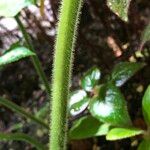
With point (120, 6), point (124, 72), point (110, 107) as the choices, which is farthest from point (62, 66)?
point (124, 72)

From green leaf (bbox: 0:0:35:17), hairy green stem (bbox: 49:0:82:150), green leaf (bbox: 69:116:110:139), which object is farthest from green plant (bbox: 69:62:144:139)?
green leaf (bbox: 0:0:35:17)

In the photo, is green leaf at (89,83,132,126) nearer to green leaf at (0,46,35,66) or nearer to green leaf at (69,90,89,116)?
green leaf at (69,90,89,116)

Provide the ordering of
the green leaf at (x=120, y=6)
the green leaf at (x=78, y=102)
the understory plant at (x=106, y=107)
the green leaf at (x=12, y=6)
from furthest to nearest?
the green leaf at (x=78, y=102) < the understory plant at (x=106, y=107) < the green leaf at (x=12, y=6) < the green leaf at (x=120, y=6)

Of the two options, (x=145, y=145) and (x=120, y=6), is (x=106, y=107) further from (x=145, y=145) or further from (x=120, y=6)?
(x=120, y=6)

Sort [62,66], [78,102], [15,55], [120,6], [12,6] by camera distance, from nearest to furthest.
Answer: [120,6], [62,66], [12,6], [15,55], [78,102]

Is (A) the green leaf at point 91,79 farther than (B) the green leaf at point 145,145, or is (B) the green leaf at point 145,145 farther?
(A) the green leaf at point 91,79

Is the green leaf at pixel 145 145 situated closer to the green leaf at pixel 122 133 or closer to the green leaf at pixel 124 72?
the green leaf at pixel 122 133

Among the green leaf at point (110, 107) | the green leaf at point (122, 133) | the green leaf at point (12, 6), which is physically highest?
the green leaf at point (12, 6)

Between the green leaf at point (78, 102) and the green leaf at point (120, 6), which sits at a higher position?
the green leaf at point (120, 6)

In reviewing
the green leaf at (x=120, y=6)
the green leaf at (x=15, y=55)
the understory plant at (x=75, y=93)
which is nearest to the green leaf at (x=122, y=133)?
the understory plant at (x=75, y=93)
